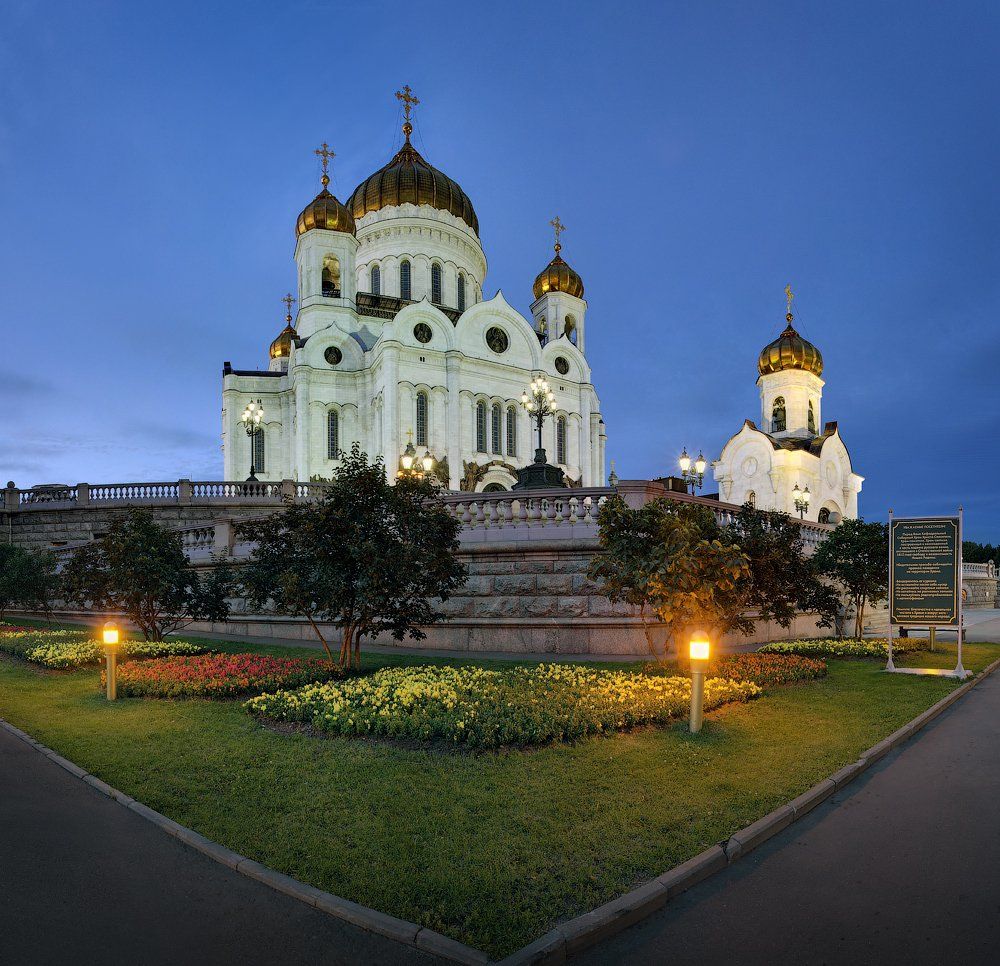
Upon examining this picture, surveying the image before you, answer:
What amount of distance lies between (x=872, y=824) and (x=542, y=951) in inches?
140

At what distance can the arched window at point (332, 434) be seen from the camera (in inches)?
1777

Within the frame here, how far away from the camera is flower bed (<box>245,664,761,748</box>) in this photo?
745 centimetres

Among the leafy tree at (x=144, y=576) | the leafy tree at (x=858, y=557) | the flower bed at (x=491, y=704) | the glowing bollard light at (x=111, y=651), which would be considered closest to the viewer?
the flower bed at (x=491, y=704)

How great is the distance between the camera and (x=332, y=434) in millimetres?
45594

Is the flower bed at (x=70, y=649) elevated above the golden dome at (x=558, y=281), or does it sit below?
below

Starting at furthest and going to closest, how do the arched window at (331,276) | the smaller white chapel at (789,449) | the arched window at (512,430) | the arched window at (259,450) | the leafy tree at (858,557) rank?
→ the smaller white chapel at (789,449), the arched window at (331,276), the arched window at (259,450), the arched window at (512,430), the leafy tree at (858,557)

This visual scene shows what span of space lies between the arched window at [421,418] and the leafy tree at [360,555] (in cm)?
3172

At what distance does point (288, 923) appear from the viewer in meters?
3.88

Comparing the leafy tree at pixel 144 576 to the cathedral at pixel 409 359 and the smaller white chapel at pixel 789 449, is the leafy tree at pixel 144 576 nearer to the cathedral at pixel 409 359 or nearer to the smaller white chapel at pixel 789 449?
the cathedral at pixel 409 359

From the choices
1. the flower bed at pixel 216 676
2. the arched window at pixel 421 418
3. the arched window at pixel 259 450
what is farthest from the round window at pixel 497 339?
the flower bed at pixel 216 676

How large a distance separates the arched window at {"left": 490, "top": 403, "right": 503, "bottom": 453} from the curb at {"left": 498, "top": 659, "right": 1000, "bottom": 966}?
1584 inches

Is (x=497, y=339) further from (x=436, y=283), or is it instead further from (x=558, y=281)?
(x=558, y=281)

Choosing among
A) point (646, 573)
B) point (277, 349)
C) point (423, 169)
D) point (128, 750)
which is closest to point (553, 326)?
point (423, 169)

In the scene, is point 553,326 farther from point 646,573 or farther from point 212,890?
point 212,890
